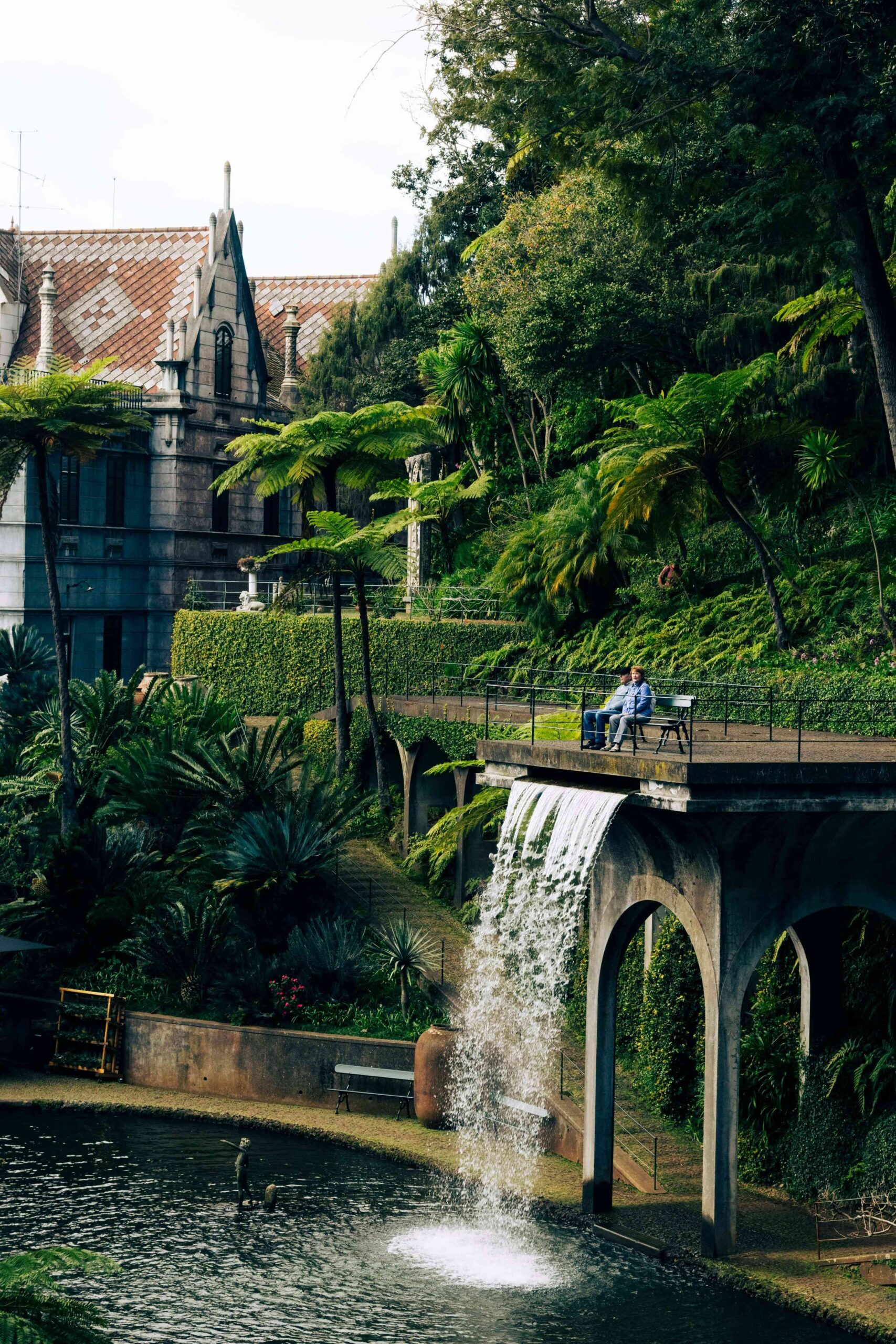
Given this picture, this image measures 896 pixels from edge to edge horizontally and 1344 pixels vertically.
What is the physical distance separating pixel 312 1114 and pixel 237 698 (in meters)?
19.0

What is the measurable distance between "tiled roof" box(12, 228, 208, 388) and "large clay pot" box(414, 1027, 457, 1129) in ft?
96.0

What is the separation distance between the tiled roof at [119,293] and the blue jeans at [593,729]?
104 ft

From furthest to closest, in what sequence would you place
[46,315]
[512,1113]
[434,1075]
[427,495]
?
[46,315]
[427,495]
[434,1075]
[512,1113]

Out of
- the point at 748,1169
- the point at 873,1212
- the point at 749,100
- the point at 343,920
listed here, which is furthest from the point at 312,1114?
the point at 749,100

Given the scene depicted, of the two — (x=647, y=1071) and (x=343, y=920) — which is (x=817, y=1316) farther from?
(x=343, y=920)

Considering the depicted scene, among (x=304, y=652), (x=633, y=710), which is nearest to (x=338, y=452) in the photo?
(x=304, y=652)

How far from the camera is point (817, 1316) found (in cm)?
1585

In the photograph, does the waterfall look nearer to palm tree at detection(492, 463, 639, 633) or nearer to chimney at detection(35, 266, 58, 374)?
palm tree at detection(492, 463, 639, 633)

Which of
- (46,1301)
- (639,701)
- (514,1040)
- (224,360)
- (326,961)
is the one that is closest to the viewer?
(46,1301)

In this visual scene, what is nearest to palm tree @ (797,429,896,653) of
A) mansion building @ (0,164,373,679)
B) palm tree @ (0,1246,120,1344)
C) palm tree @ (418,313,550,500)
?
palm tree @ (418,313,550,500)

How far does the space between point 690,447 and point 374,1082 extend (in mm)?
12558

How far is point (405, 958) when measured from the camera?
25.2 metres

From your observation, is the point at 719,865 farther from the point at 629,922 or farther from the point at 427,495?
the point at 427,495

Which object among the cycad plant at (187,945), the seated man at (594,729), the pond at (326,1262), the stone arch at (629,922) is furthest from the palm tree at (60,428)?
the stone arch at (629,922)
